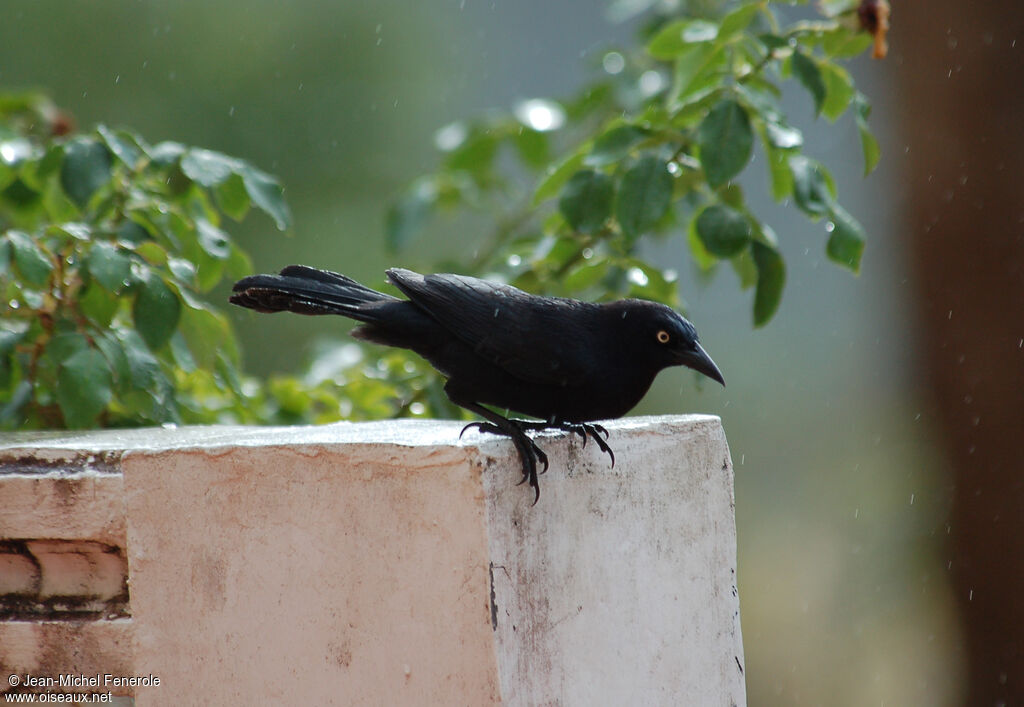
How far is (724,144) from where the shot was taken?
2764mm

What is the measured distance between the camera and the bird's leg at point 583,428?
6.94 ft

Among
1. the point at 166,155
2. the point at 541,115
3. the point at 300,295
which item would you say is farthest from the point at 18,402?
the point at 541,115

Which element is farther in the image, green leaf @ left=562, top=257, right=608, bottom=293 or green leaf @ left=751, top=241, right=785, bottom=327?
green leaf @ left=562, top=257, right=608, bottom=293

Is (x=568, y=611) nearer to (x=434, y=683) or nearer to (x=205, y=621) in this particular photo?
(x=434, y=683)

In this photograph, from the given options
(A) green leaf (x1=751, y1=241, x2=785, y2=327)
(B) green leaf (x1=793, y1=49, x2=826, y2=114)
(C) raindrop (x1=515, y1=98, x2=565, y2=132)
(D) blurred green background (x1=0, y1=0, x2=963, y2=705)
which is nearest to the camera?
(B) green leaf (x1=793, y1=49, x2=826, y2=114)

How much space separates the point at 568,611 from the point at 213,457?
709 millimetres

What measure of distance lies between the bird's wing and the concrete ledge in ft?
0.67

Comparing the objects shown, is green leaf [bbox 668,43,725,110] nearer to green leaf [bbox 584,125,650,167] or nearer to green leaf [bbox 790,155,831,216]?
green leaf [bbox 584,125,650,167]

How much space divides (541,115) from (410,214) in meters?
0.63

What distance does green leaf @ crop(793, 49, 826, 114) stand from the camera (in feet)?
9.18

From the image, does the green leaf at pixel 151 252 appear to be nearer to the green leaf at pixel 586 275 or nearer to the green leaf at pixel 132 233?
the green leaf at pixel 132 233

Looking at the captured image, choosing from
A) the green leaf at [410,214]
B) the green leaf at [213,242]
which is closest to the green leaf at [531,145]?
the green leaf at [410,214]

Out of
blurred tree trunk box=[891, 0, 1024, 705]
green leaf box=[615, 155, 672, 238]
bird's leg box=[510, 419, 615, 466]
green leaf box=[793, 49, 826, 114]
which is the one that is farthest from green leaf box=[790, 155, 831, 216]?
blurred tree trunk box=[891, 0, 1024, 705]

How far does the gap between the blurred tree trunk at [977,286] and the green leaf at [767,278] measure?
212 cm
